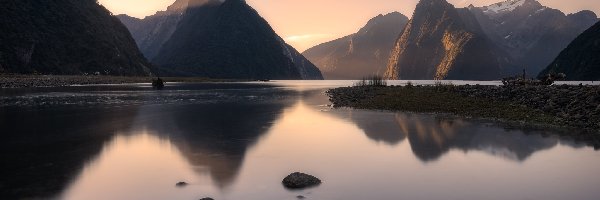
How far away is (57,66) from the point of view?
179125 mm

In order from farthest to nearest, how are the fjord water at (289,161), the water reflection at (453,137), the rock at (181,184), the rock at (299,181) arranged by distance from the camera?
the water reflection at (453,137) < the rock at (181,184) < the rock at (299,181) < the fjord water at (289,161)

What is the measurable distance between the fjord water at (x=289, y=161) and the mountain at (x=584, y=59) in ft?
544

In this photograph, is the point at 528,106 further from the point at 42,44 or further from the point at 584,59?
the point at 42,44

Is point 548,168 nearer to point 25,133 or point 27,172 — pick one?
point 27,172

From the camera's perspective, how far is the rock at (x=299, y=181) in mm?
14773

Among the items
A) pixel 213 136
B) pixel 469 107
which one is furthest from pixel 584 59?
pixel 213 136

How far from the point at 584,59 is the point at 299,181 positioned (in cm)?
19827

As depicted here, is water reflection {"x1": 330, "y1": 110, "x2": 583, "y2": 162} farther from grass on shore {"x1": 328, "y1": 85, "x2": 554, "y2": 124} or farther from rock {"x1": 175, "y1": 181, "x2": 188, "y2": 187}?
rock {"x1": 175, "y1": 181, "x2": 188, "y2": 187}

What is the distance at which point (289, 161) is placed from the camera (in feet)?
63.0

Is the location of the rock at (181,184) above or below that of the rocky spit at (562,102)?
below

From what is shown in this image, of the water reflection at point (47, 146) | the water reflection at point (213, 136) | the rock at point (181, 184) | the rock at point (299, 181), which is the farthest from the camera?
the water reflection at point (213, 136)

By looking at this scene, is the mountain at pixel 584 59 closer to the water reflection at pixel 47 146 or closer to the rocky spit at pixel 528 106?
the rocky spit at pixel 528 106

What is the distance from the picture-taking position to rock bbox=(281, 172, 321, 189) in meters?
14.8

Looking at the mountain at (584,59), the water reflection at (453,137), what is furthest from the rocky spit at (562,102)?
the mountain at (584,59)
